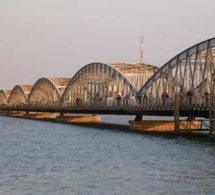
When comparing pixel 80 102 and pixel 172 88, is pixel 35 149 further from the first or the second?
pixel 80 102

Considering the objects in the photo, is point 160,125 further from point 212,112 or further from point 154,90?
point 212,112

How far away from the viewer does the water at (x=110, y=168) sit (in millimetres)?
37688

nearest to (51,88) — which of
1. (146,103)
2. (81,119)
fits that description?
(81,119)

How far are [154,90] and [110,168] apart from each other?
61.9 metres

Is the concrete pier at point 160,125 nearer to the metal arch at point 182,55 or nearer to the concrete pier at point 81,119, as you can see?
the metal arch at point 182,55

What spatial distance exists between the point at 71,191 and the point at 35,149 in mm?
28615

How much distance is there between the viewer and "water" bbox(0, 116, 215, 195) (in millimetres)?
37688

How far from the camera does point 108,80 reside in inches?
4980

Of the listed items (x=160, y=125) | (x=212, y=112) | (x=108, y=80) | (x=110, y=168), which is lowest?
(x=110, y=168)

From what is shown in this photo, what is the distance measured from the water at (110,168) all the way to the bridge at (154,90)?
32.3ft

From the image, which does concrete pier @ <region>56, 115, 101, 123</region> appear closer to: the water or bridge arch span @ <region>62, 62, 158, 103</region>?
bridge arch span @ <region>62, 62, 158, 103</region>

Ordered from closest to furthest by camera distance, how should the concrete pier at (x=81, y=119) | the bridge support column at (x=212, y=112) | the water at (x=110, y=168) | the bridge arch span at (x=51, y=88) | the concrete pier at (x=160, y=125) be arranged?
the water at (x=110, y=168) → the bridge support column at (x=212, y=112) → the concrete pier at (x=160, y=125) → the concrete pier at (x=81, y=119) → the bridge arch span at (x=51, y=88)

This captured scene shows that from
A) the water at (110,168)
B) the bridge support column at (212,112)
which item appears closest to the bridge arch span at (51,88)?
the bridge support column at (212,112)

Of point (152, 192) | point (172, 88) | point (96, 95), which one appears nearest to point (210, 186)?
point (152, 192)
